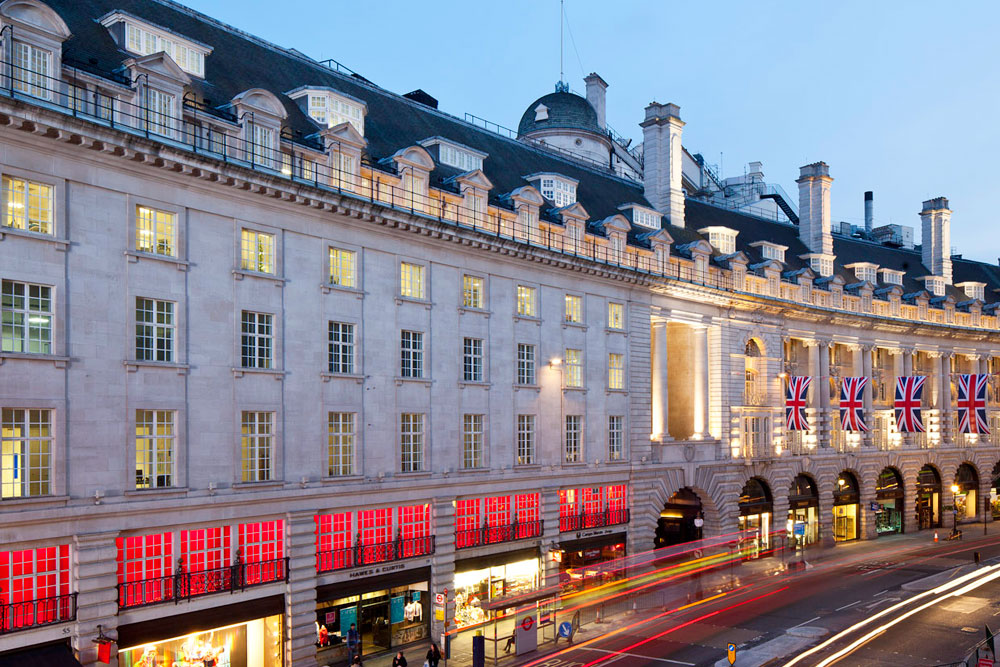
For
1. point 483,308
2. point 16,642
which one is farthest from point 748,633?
point 16,642

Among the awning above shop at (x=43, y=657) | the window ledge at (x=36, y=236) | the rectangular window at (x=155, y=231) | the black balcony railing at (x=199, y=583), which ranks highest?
the rectangular window at (x=155, y=231)

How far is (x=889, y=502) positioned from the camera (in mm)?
65750

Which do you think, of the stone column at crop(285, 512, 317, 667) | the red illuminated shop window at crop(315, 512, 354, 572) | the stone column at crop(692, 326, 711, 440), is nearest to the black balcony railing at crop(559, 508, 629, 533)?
the stone column at crop(692, 326, 711, 440)

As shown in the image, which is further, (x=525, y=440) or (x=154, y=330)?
(x=525, y=440)

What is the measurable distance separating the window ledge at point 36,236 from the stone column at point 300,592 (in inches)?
458

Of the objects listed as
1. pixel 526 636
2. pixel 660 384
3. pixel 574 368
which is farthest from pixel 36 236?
pixel 660 384

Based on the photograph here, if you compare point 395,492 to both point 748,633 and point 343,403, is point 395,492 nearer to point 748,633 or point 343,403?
point 343,403

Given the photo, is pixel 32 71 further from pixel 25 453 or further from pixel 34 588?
pixel 34 588

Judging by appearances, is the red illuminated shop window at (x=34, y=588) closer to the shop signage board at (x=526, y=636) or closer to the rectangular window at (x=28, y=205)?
the rectangular window at (x=28, y=205)

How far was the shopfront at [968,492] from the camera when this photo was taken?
72000 millimetres

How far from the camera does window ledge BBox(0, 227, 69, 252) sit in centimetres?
2408

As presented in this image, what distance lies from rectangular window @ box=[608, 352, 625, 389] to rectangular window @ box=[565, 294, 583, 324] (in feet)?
10.2

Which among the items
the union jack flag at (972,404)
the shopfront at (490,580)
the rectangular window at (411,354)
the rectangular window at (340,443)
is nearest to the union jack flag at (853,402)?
the union jack flag at (972,404)

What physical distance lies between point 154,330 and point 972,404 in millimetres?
53702
